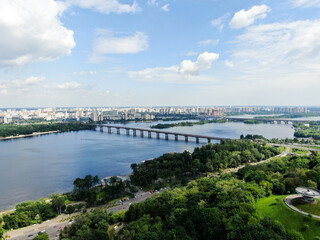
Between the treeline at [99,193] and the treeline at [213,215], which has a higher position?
the treeline at [213,215]

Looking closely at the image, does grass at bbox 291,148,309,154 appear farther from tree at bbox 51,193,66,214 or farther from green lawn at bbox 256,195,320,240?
tree at bbox 51,193,66,214

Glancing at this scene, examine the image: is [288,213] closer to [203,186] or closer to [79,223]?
[203,186]

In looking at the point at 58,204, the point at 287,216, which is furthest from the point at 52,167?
the point at 287,216

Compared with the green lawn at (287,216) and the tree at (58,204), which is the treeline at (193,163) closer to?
the tree at (58,204)

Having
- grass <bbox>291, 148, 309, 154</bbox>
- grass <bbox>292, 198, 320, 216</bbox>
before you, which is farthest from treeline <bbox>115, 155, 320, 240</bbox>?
grass <bbox>291, 148, 309, 154</bbox>

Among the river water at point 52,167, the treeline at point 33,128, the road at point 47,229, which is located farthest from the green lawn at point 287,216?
the treeline at point 33,128

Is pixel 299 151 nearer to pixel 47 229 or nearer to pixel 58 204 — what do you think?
pixel 58 204

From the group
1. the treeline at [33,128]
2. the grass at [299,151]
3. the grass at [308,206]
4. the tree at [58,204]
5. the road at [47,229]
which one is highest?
the grass at [308,206]
